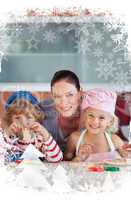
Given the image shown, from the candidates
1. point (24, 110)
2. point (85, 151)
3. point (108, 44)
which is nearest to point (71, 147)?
point (85, 151)

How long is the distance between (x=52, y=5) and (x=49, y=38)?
0.07 metres

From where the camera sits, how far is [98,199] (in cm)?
86

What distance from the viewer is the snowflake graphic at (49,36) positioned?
871 mm

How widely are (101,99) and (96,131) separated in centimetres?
7

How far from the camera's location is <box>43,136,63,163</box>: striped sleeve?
0.88m

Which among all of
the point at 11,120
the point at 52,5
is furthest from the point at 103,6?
the point at 11,120

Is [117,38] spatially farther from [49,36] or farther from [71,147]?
[71,147]

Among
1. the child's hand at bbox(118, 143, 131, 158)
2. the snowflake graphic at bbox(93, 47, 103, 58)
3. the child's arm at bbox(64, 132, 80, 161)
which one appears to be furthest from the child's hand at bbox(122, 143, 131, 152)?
the snowflake graphic at bbox(93, 47, 103, 58)

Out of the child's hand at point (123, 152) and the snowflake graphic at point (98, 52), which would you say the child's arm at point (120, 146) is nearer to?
the child's hand at point (123, 152)

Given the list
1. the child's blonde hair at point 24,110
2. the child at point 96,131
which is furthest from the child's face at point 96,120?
the child's blonde hair at point 24,110

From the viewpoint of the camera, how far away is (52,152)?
876mm

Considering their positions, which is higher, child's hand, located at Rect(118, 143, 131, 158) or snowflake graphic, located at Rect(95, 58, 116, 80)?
snowflake graphic, located at Rect(95, 58, 116, 80)

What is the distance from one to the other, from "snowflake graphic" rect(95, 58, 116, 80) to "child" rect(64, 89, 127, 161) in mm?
35

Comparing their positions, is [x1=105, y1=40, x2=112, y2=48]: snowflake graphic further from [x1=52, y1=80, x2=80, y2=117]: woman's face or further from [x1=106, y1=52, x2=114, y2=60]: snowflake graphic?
[x1=52, y1=80, x2=80, y2=117]: woman's face
